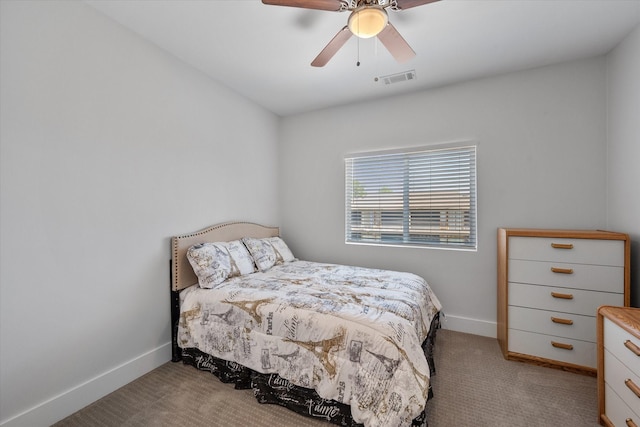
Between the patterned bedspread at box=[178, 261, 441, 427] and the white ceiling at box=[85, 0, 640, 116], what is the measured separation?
6.60 feet

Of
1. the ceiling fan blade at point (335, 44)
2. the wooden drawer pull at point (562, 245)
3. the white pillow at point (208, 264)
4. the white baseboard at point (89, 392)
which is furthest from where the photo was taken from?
the white pillow at point (208, 264)

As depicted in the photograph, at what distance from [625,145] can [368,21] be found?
7.59 feet

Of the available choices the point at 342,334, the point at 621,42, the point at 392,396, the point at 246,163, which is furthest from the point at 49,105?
the point at 621,42

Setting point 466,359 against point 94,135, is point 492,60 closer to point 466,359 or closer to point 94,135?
point 466,359

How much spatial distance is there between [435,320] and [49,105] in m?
3.28

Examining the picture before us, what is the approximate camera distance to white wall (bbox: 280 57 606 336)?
2391 millimetres

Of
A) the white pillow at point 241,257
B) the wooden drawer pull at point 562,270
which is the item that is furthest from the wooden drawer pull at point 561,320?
the white pillow at point 241,257

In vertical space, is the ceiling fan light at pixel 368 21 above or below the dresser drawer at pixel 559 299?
above

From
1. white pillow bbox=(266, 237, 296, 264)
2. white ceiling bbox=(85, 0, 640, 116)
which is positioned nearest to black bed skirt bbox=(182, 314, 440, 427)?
white pillow bbox=(266, 237, 296, 264)

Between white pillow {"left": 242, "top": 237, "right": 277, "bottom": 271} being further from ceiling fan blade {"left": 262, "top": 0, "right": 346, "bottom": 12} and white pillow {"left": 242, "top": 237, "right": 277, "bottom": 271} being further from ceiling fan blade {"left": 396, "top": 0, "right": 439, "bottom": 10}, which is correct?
ceiling fan blade {"left": 396, "top": 0, "right": 439, "bottom": 10}

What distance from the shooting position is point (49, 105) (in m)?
1.62

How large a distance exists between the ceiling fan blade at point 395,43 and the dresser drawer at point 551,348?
2.40 m

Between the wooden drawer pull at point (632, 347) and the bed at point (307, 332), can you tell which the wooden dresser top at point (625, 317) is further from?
the bed at point (307, 332)

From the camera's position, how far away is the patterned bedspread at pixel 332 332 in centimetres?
142
